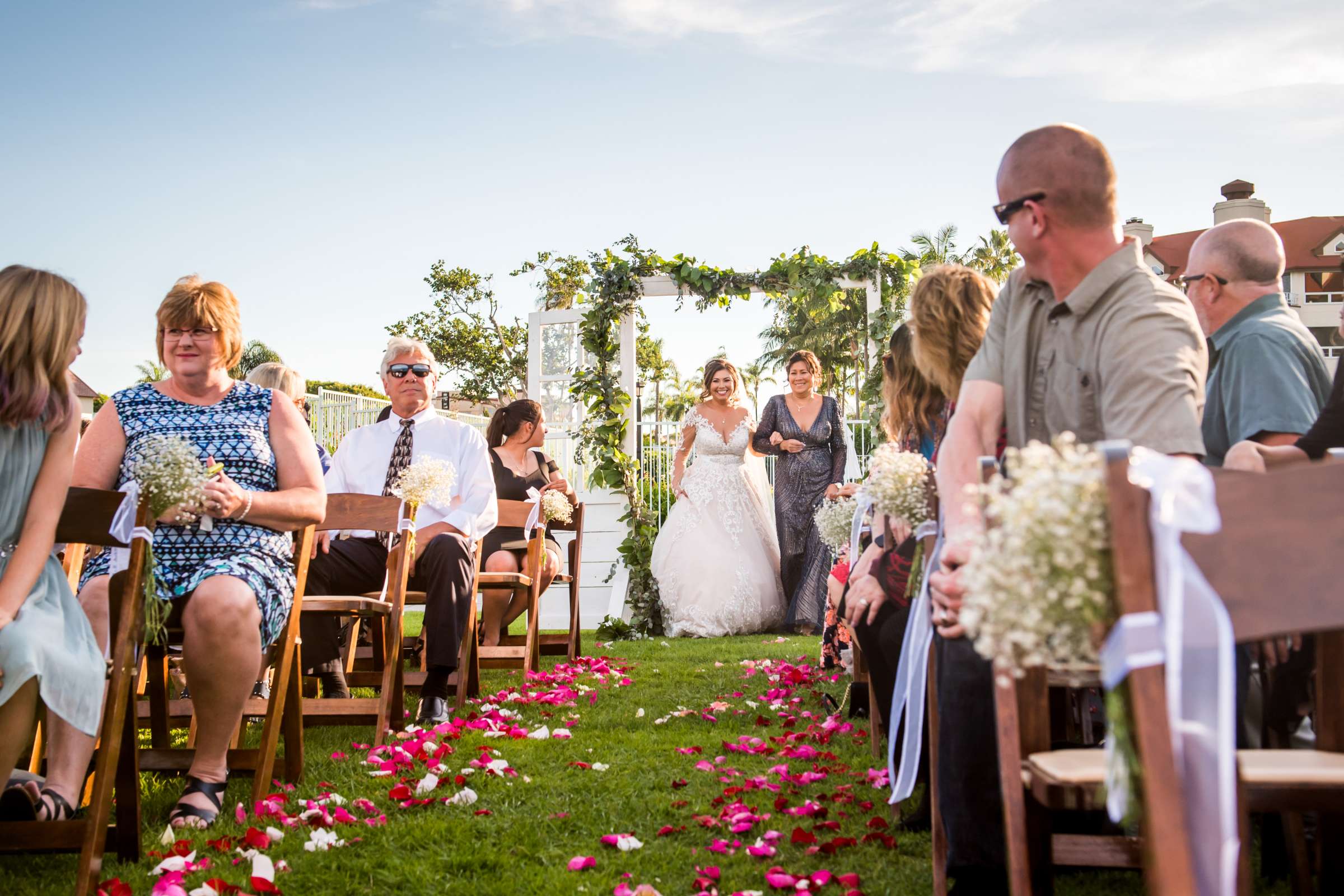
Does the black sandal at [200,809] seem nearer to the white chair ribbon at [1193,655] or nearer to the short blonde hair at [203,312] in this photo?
the short blonde hair at [203,312]

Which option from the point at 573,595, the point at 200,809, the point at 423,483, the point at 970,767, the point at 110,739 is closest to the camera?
the point at 970,767

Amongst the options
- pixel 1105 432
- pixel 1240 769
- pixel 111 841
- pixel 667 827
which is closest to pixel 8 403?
pixel 111 841

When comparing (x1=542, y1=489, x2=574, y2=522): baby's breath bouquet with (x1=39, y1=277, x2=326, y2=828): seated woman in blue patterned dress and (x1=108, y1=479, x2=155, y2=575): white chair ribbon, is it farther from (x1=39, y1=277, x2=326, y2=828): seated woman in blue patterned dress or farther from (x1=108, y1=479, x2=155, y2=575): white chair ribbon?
(x1=108, y1=479, x2=155, y2=575): white chair ribbon

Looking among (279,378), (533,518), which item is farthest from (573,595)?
(279,378)

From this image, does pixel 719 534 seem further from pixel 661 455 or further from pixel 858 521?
pixel 858 521

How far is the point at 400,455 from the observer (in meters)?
6.41

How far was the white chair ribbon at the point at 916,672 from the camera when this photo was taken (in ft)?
9.16

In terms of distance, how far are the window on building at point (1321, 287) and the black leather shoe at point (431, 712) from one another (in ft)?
142

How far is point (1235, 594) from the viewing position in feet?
4.71

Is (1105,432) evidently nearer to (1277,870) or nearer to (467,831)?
(1277,870)

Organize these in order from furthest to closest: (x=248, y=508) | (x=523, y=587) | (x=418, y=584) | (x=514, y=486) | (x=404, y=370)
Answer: (x=514, y=486) → (x=523, y=587) → (x=404, y=370) → (x=418, y=584) → (x=248, y=508)

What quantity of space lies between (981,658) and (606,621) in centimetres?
871

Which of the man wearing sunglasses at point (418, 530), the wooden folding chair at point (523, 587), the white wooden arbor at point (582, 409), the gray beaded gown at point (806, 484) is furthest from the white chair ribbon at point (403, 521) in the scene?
the white wooden arbor at point (582, 409)

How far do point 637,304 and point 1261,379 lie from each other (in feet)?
30.9
